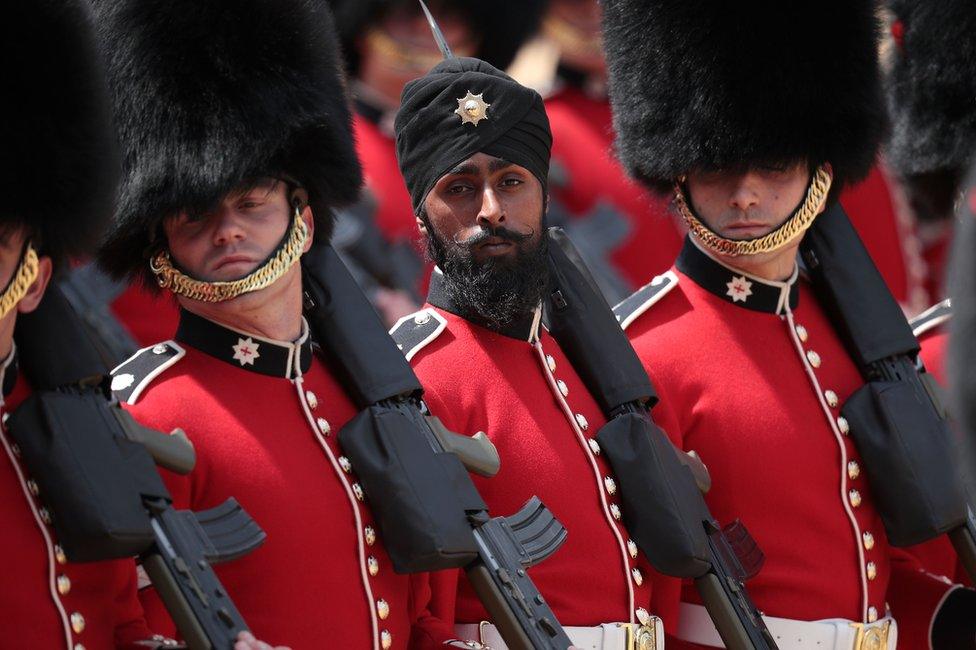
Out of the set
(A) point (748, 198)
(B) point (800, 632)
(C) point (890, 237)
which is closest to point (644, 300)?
(A) point (748, 198)

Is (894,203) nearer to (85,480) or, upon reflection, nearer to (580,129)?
(580,129)

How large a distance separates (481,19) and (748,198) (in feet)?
10.2

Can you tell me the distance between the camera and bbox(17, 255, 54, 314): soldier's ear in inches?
135

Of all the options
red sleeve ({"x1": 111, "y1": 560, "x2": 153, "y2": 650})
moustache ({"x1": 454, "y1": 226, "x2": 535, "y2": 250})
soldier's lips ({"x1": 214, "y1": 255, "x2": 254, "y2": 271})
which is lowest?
red sleeve ({"x1": 111, "y1": 560, "x2": 153, "y2": 650})

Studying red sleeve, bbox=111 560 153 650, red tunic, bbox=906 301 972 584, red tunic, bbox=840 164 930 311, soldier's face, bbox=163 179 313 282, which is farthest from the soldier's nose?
red tunic, bbox=840 164 930 311

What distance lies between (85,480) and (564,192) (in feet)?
13.9

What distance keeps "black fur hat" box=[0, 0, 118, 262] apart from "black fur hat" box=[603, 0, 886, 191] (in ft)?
5.17

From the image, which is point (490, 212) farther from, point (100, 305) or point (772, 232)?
point (100, 305)

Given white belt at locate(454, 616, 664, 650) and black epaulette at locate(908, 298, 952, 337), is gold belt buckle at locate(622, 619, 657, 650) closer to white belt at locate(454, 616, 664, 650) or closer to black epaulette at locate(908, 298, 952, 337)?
white belt at locate(454, 616, 664, 650)

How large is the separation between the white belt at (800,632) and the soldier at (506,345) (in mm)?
135

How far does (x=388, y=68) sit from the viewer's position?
23.0 feet

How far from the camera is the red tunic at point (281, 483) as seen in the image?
3637mm

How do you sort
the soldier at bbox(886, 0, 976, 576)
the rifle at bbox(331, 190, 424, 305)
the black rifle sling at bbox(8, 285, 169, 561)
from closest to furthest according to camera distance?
the black rifle sling at bbox(8, 285, 169, 561) → the soldier at bbox(886, 0, 976, 576) → the rifle at bbox(331, 190, 424, 305)

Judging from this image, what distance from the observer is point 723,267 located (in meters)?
4.65
